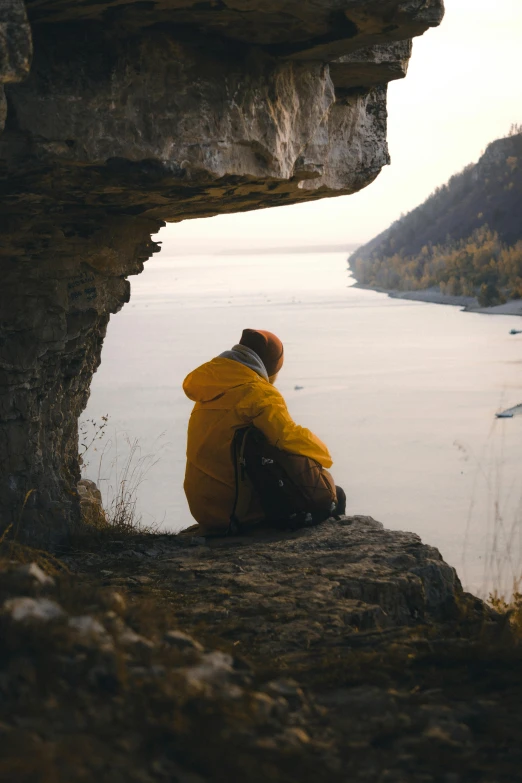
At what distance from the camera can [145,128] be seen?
10.0 ft

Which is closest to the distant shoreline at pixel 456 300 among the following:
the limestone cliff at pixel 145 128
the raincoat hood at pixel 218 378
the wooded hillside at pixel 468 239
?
the wooded hillside at pixel 468 239

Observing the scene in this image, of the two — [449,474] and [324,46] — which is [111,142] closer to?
[324,46]

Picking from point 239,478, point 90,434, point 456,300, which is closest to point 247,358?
point 239,478

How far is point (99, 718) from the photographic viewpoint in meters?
1.63

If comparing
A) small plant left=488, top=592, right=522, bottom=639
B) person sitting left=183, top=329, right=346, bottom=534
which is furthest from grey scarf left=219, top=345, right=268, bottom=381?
small plant left=488, top=592, right=522, bottom=639

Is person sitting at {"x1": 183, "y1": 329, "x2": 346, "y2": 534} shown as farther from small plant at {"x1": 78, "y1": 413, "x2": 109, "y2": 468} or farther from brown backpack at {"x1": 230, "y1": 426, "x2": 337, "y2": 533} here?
small plant at {"x1": 78, "y1": 413, "x2": 109, "y2": 468}

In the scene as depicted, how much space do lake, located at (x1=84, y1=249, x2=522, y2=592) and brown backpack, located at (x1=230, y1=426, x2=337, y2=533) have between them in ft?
3.18

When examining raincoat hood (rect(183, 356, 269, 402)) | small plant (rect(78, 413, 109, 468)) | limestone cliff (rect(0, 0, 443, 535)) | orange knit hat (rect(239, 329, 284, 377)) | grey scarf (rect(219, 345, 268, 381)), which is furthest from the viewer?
small plant (rect(78, 413, 109, 468))

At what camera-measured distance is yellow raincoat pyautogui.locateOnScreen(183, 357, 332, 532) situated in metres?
4.32

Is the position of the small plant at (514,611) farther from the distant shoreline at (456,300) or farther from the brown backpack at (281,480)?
the distant shoreline at (456,300)

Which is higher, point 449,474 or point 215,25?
point 215,25

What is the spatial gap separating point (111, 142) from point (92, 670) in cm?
199

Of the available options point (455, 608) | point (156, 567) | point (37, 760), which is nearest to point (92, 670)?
point (37, 760)

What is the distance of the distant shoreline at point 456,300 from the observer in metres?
33.3
